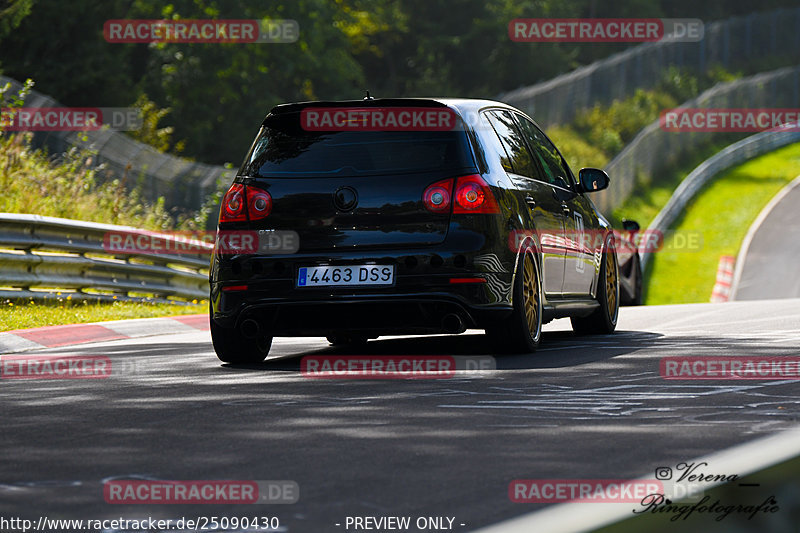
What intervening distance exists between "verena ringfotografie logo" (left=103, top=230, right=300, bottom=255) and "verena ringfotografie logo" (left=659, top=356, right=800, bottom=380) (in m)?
2.54

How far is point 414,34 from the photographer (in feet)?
210

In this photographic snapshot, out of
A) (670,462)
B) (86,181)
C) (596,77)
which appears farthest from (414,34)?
(670,462)

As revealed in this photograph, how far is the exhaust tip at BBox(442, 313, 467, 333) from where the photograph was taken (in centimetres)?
907

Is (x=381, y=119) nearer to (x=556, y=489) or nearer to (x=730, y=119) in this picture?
(x=556, y=489)

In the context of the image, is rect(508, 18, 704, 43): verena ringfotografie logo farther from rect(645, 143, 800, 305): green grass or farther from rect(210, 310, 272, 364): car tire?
rect(210, 310, 272, 364): car tire

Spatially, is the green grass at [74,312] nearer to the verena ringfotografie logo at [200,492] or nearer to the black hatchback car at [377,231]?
the black hatchback car at [377,231]

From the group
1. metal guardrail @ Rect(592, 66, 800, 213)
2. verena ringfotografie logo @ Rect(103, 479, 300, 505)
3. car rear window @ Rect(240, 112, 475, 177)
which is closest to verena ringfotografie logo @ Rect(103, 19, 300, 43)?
metal guardrail @ Rect(592, 66, 800, 213)

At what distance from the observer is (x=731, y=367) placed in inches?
344

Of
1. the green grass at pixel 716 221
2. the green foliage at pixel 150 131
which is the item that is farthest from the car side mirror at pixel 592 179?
the green grass at pixel 716 221

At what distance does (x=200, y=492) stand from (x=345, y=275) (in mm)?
4301

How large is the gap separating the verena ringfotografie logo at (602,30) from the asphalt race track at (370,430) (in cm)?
5291

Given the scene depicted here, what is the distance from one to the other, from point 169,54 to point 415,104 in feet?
127

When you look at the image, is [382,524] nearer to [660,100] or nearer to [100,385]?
[100,385]

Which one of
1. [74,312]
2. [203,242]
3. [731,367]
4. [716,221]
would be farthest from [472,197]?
[716,221]
